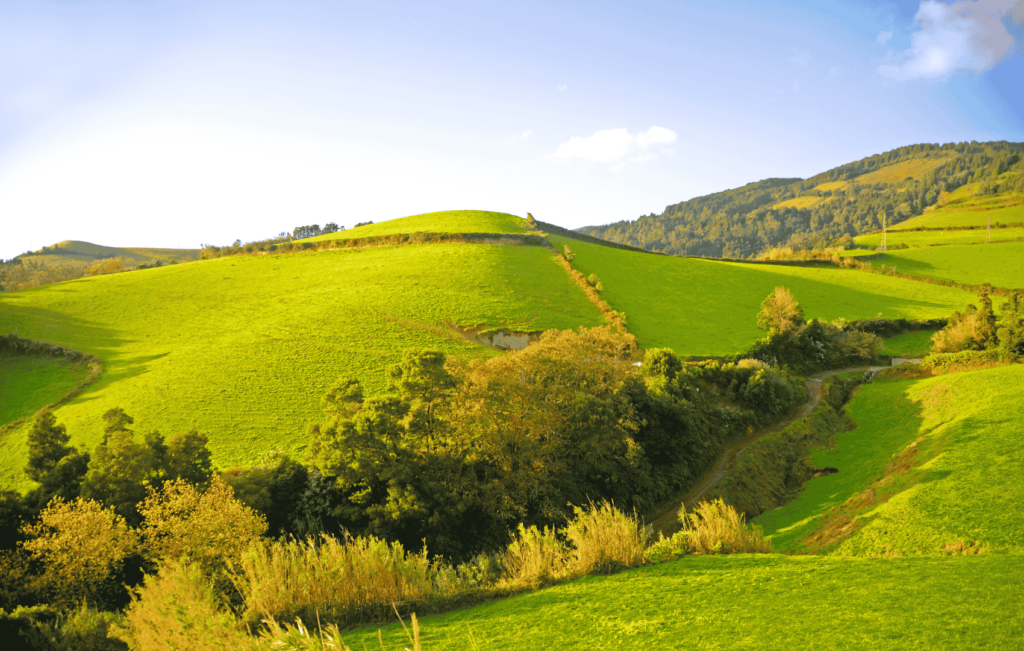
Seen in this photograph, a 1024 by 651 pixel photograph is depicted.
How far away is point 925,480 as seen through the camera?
15.5m

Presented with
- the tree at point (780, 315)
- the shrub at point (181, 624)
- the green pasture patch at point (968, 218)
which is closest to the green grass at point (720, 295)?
the tree at point (780, 315)

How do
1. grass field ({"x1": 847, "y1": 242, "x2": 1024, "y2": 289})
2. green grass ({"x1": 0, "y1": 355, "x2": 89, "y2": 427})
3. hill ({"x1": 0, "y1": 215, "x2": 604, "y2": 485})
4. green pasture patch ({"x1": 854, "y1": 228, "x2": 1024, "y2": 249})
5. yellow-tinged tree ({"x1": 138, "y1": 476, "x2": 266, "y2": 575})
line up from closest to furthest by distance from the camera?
yellow-tinged tree ({"x1": 138, "y1": 476, "x2": 266, "y2": 575})
hill ({"x1": 0, "y1": 215, "x2": 604, "y2": 485})
green grass ({"x1": 0, "y1": 355, "x2": 89, "y2": 427})
grass field ({"x1": 847, "y1": 242, "x2": 1024, "y2": 289})
green pasture patch ({"x1": 854, "y1": 228, "x2": 1024, "y2": 249})

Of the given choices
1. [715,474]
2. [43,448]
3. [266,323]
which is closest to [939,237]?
[715,474]

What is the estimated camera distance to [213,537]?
1478 cm

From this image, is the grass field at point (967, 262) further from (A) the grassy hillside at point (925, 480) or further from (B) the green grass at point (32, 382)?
(B) the green grass at point (32, 382)

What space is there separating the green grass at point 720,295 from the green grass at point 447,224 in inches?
357

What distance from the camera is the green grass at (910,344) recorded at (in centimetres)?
4662

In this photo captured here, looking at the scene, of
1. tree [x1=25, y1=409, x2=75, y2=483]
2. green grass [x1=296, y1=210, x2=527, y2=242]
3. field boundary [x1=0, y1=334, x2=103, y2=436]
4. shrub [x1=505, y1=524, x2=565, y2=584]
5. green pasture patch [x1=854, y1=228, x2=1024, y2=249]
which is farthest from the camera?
green pasture patch [x1=854, y1=228, x2=1024, y2=249]

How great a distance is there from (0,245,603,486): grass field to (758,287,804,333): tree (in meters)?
15.4

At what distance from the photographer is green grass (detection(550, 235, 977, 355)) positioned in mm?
45812

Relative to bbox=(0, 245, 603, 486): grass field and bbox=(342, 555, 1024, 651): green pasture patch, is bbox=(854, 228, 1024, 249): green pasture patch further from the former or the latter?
bbox=(342, 555, 1024, 651): green pasture patch

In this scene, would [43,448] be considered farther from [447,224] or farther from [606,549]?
[447,224]

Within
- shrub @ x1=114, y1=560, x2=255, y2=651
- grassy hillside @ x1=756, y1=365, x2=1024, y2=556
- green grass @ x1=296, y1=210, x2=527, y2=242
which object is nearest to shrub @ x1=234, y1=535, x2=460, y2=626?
shrub @ x1=114, y1=560, x2=255, y2=651

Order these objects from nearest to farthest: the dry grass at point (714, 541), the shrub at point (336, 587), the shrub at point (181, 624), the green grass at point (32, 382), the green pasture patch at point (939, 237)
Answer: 1. the shrub at point (181, 624)
2. the shrub at point (336, 587)
3. the dry grass at point (714, 541)
4. the green grass at point (32, 382)
5. the green pasture patch at point (939, 237)
